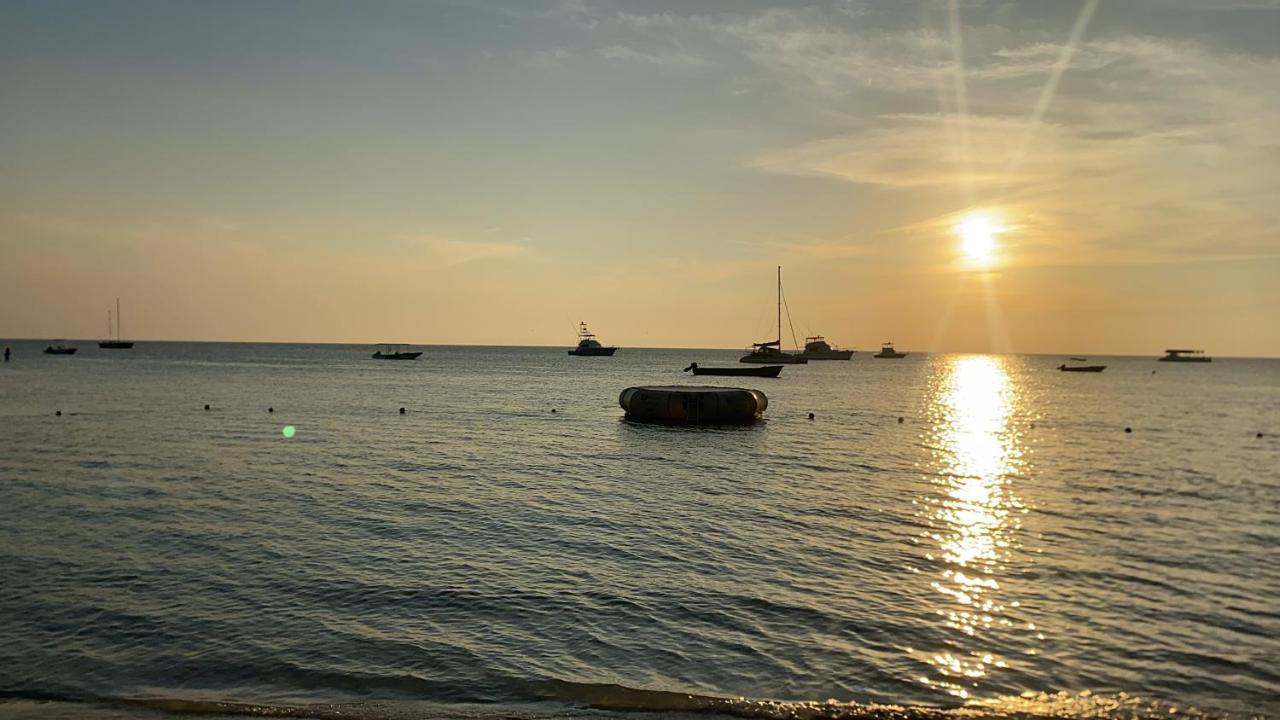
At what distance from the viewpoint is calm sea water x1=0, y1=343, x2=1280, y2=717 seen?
12.3 meters

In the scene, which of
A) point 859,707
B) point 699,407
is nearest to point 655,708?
point 859,707

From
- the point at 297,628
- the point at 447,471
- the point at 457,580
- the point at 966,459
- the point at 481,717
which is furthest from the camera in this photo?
the point at 966,459

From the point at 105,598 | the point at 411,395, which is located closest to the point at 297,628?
the point at 105,598

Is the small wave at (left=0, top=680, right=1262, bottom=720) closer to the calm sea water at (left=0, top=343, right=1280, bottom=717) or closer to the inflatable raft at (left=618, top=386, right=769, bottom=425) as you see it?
the calm sea water at (left=0, top=343, right=1280, bottom=717)

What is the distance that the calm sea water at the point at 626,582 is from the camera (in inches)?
485

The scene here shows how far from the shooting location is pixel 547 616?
15.6m

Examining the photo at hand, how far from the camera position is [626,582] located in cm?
1802

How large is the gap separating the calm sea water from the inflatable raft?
50.5ft

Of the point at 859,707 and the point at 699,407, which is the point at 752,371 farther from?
the point at 859,707

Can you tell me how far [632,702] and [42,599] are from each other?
44.7 feet

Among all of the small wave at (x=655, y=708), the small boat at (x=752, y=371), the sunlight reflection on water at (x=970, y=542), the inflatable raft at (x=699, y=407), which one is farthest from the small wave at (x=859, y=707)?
the small boat at (x=752, y=371)

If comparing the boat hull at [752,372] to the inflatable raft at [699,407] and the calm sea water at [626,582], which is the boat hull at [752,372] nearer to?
the inflatable raft at [699,407]

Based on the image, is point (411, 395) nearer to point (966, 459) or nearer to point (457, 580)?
point (966, 459)

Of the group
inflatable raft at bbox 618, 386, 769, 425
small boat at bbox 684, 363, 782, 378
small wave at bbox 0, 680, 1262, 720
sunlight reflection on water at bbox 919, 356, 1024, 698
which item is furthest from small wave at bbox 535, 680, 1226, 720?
small boat at bbox 684, 363, 782, 378
